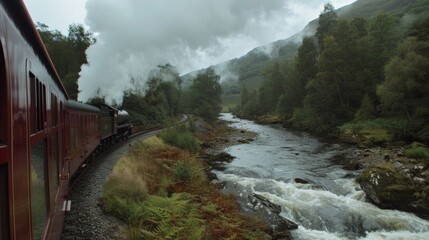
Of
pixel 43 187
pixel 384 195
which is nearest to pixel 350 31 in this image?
pixel 384 195

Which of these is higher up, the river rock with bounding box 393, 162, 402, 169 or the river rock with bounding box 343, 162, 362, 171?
the river rock with bounding box 393, 162, 402, 169

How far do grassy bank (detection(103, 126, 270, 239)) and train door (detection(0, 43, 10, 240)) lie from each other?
580cm

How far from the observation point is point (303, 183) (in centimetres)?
1680

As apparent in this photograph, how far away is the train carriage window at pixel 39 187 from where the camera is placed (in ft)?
10.9

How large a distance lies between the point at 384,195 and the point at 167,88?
151 feet

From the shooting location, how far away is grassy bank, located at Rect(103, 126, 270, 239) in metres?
8.53

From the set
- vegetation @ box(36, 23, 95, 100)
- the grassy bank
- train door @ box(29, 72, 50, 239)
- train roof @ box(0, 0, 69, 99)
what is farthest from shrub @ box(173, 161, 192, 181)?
vegetation @ box(36, 23, 95, 100)

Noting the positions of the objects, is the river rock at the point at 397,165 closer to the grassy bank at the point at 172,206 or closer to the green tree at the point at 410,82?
the grassy bank at the point at 172,206

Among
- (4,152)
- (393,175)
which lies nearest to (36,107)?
(4,152)

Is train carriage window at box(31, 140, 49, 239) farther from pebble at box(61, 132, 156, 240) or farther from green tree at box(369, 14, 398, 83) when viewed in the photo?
green tree at box(369, 14, 398, 83)

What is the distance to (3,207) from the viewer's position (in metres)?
2.15

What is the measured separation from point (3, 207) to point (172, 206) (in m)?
7.91

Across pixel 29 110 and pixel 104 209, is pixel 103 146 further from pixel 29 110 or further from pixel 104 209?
pixel 29 110

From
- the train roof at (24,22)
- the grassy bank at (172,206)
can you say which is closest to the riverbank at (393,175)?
the grassy bank at (172,206)
